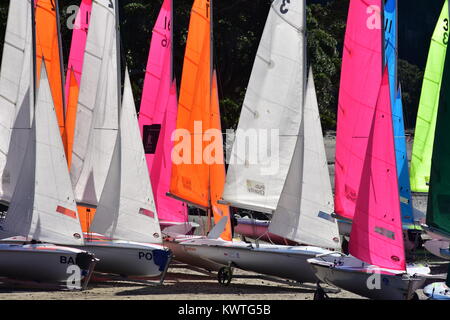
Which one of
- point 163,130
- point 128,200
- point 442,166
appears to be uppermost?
point 163,130

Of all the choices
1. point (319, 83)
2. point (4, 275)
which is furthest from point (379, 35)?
point (319, 83)

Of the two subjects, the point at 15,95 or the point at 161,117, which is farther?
the point at 161,117

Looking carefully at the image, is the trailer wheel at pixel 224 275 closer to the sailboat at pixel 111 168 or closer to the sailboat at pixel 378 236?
the sailboat at pixel 111 168

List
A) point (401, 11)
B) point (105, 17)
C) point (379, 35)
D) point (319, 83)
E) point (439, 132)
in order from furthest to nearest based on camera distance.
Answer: point (401, 11) → point (319, 83) → point (105, 17) → point (379, 35) → point (439, 132)

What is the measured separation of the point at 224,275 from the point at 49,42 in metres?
7.34

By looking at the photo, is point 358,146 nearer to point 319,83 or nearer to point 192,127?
point 192,127

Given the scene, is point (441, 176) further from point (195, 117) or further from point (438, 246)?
point (195, 117)

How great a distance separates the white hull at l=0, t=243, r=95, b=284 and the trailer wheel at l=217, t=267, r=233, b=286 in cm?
281

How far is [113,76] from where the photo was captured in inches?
1093

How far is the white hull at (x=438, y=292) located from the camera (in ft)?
65.1

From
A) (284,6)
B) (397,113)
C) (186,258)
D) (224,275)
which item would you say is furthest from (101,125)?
(397,113)

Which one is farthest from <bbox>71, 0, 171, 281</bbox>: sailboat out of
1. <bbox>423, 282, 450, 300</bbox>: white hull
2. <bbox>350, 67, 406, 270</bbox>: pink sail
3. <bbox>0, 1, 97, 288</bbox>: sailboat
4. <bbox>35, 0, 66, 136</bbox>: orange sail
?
<bbox>423, 282, 450, 300</bbox>: white hull

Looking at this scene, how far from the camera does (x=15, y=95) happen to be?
2873 centimetres

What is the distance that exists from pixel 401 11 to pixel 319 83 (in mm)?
19772
